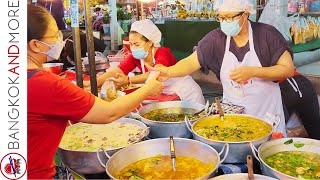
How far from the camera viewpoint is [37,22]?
4.87ft

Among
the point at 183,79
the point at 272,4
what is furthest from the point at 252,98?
the point at 272,4

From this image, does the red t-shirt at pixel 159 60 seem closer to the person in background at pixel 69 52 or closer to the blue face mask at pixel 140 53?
the blue face mask at pixel 140 53

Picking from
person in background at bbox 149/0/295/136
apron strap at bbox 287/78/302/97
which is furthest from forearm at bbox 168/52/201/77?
apron strap at bbox 287/78/302/97

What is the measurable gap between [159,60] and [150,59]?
139 millimetres

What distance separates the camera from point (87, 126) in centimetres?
218

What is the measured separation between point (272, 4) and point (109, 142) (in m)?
2.47

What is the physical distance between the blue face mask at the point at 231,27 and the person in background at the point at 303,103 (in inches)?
40.6

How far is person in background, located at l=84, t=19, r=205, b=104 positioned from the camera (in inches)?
121

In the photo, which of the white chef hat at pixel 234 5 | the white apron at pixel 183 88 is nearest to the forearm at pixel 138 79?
the white apron at pixel 183 88

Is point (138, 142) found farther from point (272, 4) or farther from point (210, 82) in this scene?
point (210, 82)

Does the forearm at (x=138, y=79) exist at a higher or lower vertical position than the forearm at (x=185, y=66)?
lower

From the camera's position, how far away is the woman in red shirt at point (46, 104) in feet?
4.66

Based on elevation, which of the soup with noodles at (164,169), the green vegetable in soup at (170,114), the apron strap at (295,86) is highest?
the apron strap at (295,86)

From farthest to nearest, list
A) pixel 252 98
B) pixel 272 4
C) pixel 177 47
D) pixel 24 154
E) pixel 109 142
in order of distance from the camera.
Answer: pixel 177 47
pixel 272 4
pixel 252 98
pixel 109 142
pixel 24 154
